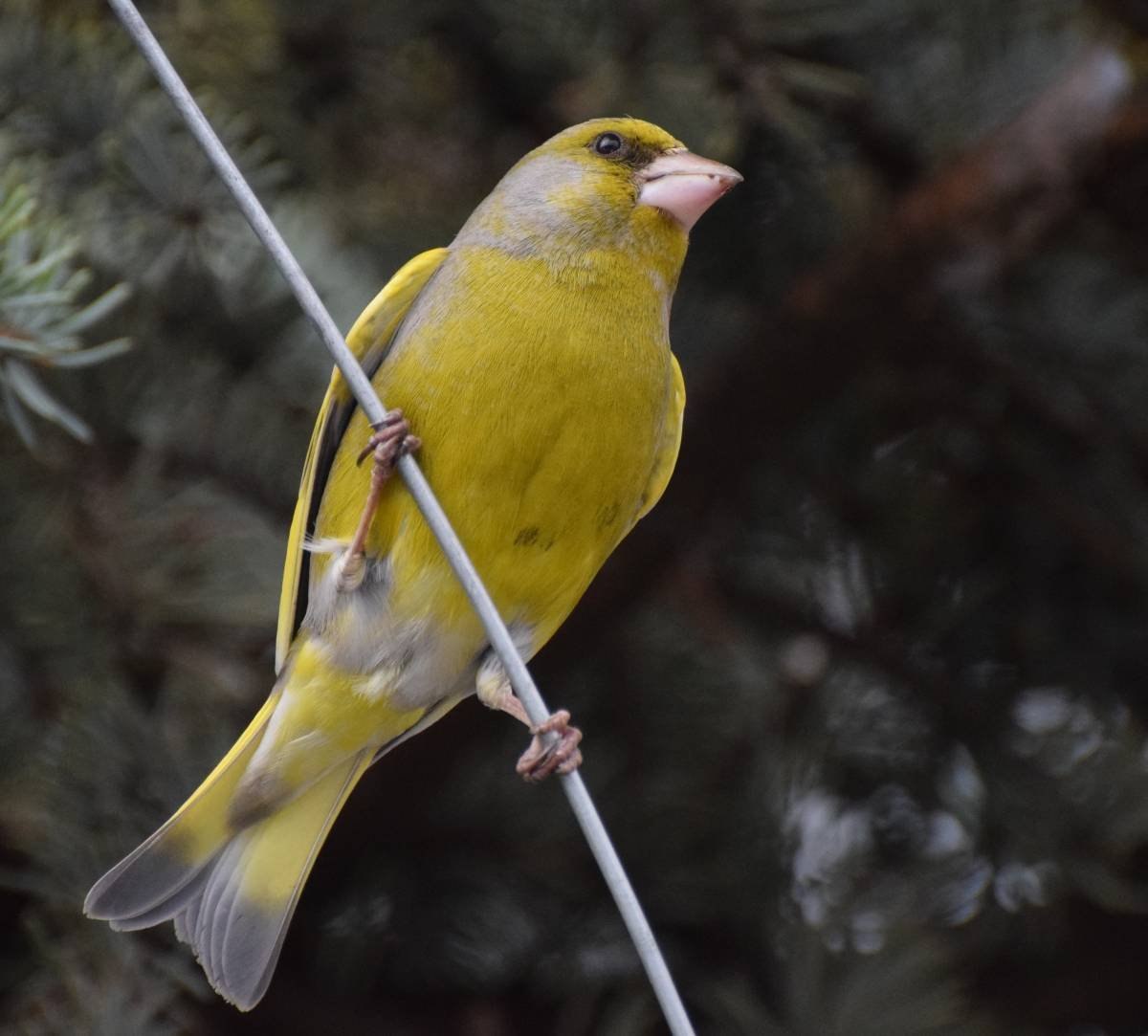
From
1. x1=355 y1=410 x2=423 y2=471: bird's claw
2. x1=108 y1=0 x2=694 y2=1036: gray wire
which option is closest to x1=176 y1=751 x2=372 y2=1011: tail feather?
x1=355 y1=410 x2=423 y2=471: bird's claw

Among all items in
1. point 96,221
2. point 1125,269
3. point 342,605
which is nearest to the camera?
point 96,221

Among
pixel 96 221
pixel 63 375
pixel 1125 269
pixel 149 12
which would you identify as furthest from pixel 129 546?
pixel 1125 269

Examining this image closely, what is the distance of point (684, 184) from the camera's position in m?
1.78

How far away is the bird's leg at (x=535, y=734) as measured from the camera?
1.46 metres

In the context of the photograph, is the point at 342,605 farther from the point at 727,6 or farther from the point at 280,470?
the point at 727,6

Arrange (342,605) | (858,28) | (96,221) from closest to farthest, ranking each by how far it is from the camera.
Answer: (96,221)
(342,605)
(858,28)

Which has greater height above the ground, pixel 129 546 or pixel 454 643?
pixel 129 546

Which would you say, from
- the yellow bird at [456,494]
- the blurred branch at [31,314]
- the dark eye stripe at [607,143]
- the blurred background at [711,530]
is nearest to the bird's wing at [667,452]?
the yellow bird at [456,494]

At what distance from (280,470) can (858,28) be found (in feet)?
2.79

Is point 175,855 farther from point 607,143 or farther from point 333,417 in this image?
point 607,143

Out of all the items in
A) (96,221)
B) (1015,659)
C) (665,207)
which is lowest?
(1015,659)

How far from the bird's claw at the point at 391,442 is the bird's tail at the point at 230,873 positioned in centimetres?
27

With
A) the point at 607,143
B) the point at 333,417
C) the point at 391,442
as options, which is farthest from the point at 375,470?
the point at 607,143

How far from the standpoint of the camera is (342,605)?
178cm
